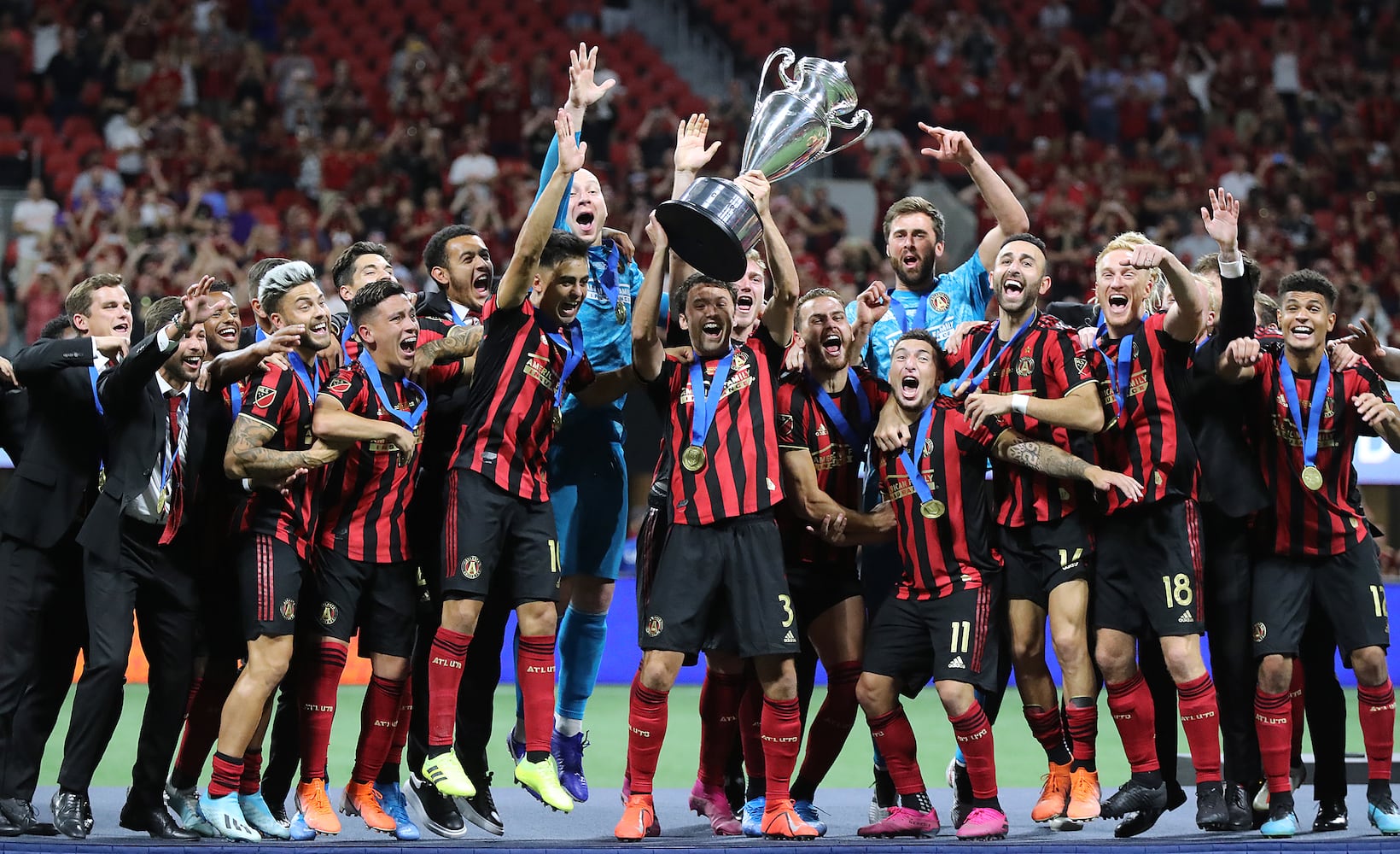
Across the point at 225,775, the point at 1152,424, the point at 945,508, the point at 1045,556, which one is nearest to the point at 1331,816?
the point at 1045,556

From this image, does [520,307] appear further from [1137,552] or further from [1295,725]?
[1295,725]

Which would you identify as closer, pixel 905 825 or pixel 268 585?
pixel 268 585

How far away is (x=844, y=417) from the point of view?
5969 millimetres

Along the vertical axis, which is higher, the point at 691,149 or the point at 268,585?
the point at 691,149

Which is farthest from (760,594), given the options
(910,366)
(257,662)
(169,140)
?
(169,140)

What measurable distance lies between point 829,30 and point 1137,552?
1285cm

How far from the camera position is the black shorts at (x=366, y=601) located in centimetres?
553

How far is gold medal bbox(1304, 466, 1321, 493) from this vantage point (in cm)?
569

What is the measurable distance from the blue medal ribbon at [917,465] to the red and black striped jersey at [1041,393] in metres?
0.26

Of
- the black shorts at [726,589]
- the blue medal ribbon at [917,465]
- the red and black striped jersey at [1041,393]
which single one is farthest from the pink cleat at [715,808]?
the red and black striped jersey at [1041,393]

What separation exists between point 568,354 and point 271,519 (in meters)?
1.22

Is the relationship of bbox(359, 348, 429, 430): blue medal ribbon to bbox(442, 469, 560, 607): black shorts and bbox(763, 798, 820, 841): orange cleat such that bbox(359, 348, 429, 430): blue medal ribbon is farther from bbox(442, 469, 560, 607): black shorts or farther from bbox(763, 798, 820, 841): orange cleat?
bbox(763, 798, 820, 841): orange cleat

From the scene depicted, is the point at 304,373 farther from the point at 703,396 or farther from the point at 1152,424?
the point at 1152,424

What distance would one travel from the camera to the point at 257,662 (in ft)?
17.6
